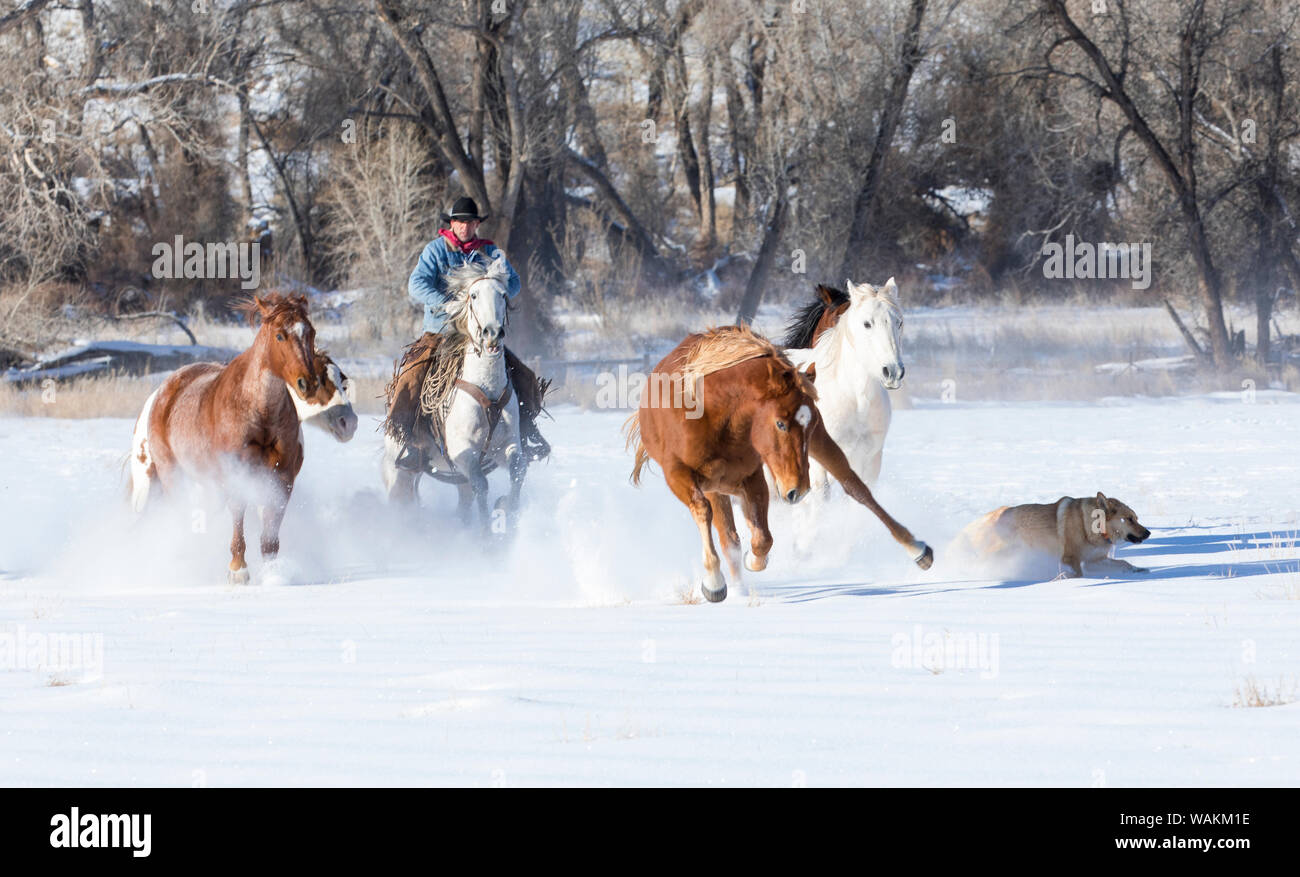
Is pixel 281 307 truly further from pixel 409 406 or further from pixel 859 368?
pixel 859 368

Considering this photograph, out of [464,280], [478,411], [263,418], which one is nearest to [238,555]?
[263,418]

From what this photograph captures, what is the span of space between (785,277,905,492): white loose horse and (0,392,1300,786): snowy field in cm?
57

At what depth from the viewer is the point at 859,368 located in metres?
8.90

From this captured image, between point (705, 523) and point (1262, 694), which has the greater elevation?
point (705, 523)

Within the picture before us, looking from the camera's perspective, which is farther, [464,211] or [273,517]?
[464,211]

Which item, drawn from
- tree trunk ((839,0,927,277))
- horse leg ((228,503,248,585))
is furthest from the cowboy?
tree trunk ((839,0,927,277))

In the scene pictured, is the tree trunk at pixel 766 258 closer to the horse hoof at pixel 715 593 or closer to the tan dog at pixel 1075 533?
the tan dog at pixel 1075 533

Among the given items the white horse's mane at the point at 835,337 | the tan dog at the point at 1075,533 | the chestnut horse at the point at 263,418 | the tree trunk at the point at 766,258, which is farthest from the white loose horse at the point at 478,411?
the tree trunk at the point at 766,258

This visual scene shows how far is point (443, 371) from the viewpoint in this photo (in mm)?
10055

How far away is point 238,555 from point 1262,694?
19.1 feet

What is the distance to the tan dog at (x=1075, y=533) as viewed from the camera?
843 centimetres

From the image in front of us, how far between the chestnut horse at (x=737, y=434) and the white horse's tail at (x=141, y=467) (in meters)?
3.78

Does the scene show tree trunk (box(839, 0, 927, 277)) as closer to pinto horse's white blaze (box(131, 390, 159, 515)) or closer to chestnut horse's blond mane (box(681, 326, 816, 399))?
pinto horse's white blaze (box(131, 390, 159, 515))

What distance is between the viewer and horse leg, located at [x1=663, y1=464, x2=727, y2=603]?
757 cm
